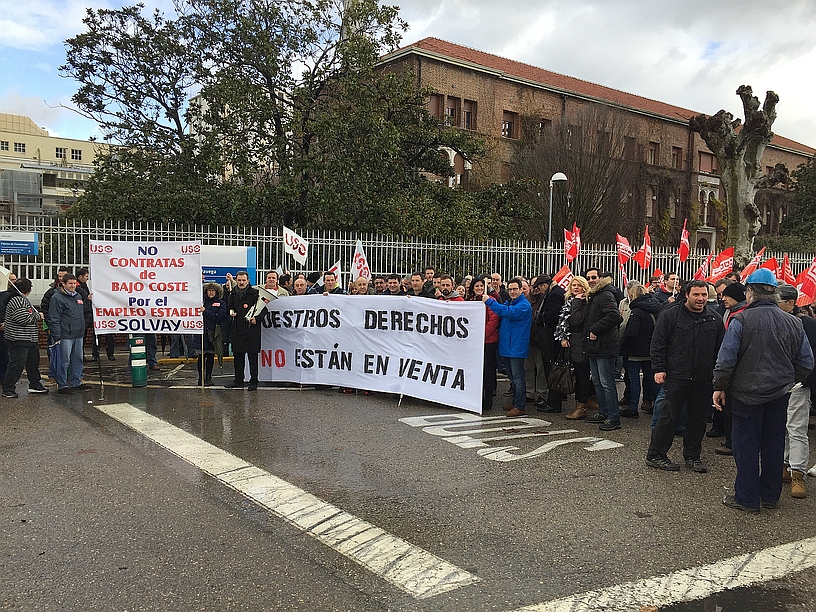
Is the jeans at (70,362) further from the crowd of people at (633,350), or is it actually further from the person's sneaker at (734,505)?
the person's sneaker at (734,505)

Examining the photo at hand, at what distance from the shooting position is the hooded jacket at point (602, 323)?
785 centimetres

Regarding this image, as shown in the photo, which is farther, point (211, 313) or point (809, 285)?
point (211, 313)

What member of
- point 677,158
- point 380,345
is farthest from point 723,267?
point 677,158

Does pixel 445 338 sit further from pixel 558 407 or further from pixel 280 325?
pixel 280 325

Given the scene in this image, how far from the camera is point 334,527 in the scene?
483 centimetres

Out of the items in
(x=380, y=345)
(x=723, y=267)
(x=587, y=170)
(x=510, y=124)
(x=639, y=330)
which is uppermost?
(x=510, y=124)

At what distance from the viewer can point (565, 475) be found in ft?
20.4

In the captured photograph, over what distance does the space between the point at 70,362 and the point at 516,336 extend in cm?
643

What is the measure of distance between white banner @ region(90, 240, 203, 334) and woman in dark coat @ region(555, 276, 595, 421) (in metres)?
5.34

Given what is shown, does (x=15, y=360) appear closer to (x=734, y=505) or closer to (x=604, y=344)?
(x=604, y=344)

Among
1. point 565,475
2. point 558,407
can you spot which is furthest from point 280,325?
point 565,475

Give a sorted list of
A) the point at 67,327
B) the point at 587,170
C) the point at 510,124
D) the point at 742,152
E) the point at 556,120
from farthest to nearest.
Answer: the point at 510,124, the point at 556,120, the point at 587,170, the point at 742,152, the point at 67,327

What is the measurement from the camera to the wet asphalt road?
3895 millimetres

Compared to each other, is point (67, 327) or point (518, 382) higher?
point (67, 327)
